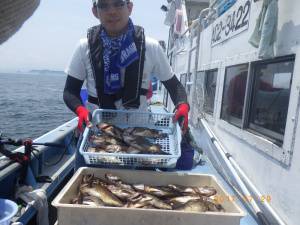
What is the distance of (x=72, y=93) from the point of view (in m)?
2.87

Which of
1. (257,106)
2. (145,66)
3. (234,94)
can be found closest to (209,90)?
(234,94)

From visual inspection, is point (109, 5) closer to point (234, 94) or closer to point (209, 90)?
point (234, 94)

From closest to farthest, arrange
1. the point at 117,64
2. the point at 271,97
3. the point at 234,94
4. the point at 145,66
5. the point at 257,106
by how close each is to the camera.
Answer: the point at 117,64
the point at 145,66
the point at 271,97
the point at 257,106
the point at 234,94

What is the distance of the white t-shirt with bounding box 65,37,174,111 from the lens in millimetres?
2918

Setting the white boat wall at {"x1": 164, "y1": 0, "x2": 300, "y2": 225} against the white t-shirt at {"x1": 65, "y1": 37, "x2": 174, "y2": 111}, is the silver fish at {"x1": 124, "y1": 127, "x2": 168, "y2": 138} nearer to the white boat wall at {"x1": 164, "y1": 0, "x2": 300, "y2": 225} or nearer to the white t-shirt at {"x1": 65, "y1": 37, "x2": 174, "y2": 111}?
the white t-shirt at {"x1": 65, "y1": 37, "x2": 174, "y2": 111}

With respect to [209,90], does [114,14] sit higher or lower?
higher

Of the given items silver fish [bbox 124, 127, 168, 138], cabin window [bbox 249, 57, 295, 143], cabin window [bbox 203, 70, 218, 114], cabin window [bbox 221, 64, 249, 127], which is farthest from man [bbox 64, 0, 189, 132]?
cabin window [bbox 203, 70, 218, 114]

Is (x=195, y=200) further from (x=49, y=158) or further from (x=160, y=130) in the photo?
(x=49, y=158)

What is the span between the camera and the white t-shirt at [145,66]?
2.92m

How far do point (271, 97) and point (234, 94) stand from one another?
1.23m

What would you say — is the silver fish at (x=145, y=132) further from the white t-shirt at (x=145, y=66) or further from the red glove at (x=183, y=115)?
the white t-shirt at (x=145, y=66)

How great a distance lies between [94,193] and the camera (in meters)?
2.00

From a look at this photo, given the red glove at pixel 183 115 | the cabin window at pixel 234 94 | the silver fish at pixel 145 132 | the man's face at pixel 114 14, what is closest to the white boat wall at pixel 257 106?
the cabin window at pixel 234 94

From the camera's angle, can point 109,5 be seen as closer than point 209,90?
Yes
